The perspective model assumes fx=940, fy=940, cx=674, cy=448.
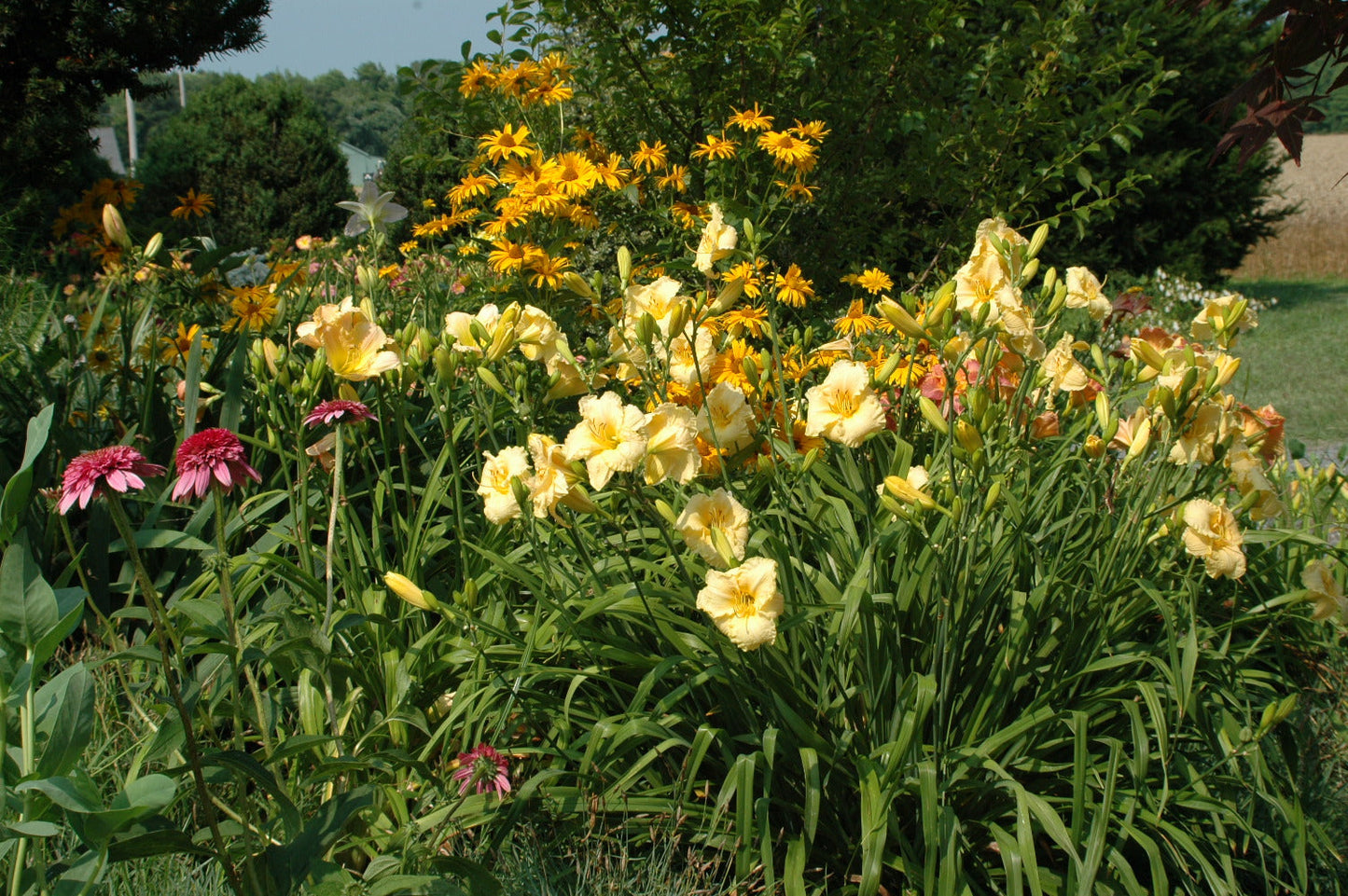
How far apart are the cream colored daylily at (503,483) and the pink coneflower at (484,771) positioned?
0.38 metres

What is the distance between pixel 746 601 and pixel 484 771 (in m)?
0.54

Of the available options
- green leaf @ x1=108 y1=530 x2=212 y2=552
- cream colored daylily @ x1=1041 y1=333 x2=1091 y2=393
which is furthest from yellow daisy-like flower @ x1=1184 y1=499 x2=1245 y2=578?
green leaf @ x1=108 y1=530 x2=212 y2=552

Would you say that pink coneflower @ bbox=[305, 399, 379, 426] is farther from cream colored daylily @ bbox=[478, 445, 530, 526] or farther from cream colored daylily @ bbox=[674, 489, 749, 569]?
cream colored daylily @ bbox=[674, 489, 749, 569]

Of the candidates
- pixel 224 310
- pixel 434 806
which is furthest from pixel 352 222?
pixel 434 806

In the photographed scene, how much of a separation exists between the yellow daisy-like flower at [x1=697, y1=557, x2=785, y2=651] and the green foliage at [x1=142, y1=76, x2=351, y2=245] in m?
11.9

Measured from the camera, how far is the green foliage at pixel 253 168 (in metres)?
12.0

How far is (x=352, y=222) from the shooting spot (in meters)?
4.03

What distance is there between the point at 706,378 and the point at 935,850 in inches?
37.3

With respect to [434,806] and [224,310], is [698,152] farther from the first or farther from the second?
[434,806]

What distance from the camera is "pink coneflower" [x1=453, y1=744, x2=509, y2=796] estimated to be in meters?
1.50

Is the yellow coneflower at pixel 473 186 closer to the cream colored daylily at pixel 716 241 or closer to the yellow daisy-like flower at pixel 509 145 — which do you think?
the yellow daisy-like flower at pixel 509 145

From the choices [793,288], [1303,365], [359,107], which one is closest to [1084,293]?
[793,288]

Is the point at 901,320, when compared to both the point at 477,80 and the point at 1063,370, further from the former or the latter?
the point at 477,80

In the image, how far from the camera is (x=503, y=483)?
5.13 feet
